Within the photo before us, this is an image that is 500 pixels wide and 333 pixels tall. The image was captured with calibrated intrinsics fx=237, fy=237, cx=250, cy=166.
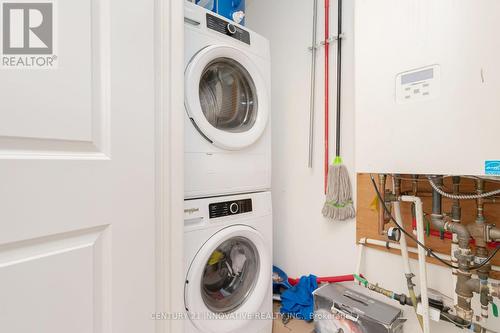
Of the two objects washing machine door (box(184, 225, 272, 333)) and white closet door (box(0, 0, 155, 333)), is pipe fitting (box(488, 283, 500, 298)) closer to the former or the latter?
washing machine door (box(184, 225, 272, 333))

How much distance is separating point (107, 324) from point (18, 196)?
428 millimetres

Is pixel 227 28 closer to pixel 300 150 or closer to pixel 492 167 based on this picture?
pixel 300 150

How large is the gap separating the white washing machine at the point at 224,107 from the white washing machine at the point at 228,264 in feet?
0.30

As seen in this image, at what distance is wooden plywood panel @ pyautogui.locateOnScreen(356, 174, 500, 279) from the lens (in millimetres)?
913

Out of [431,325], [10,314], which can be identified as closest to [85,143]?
[10,314]

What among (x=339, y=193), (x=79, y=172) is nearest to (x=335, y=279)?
(x=339, y=193)

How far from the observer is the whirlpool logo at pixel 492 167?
604 millimetres

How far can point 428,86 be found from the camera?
2.36 ft

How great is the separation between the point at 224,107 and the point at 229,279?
35.9 inches

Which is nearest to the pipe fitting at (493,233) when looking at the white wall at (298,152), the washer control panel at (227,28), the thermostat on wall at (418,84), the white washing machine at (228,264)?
the thermostat on wall at (418,84)

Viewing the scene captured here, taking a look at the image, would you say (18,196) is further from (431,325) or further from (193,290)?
(431,325)

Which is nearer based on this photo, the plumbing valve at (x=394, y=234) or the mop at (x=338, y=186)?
the plumbing valve at (x=394, y=234)

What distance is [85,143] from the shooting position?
626mm
